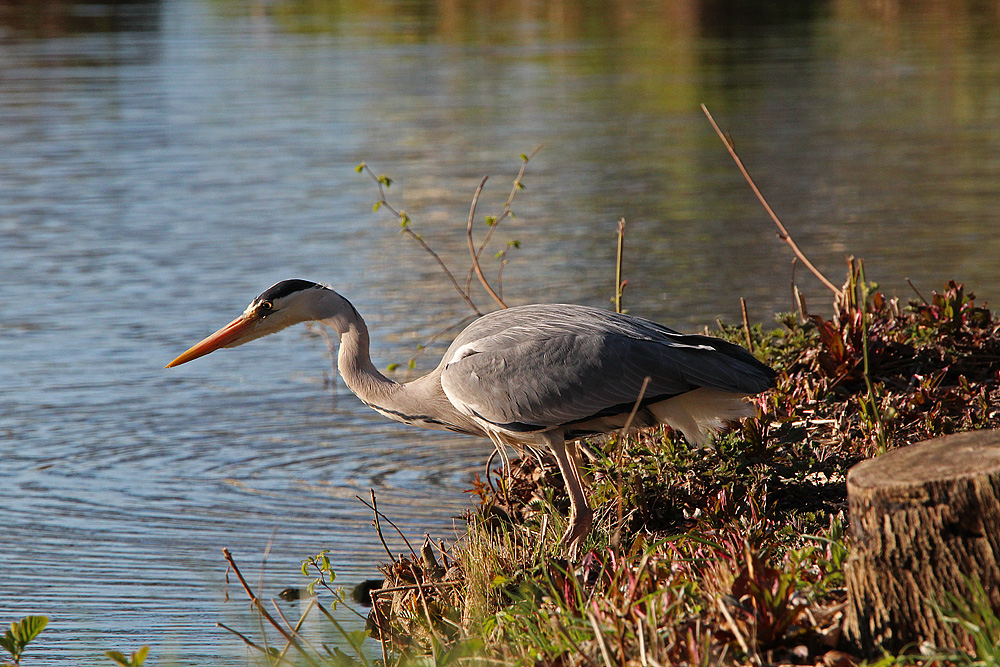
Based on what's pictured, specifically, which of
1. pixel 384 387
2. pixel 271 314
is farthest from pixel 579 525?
pixel 271 314

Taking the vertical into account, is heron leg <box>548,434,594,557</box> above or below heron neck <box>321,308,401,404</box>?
below

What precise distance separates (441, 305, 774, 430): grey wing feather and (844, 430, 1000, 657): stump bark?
1.74 meters

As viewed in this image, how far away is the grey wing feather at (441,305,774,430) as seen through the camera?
5273 millimetres

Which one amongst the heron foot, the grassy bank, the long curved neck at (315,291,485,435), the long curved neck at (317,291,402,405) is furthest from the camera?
the long curved neck at (317,291,402,405)

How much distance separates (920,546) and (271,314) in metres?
3.45

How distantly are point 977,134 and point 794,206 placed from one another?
5.61 metres

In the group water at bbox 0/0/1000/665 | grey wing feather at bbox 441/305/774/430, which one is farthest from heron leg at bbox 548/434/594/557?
water at bbox 0/0/1000/665

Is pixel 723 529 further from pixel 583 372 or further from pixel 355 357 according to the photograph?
pixel 355 357

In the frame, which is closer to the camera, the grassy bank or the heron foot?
the grassy bank

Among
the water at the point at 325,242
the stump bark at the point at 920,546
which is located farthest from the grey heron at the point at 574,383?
the stump bark at the point at 920,546

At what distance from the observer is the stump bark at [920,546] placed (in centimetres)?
337

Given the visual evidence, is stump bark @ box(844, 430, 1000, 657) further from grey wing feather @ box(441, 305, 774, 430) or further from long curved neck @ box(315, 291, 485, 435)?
long curved neck @ box(315, 291, 485, 435)

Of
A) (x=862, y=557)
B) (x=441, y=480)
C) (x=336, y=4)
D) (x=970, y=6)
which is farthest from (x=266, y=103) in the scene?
(x=336, y=4)

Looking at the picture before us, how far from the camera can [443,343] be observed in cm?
956
